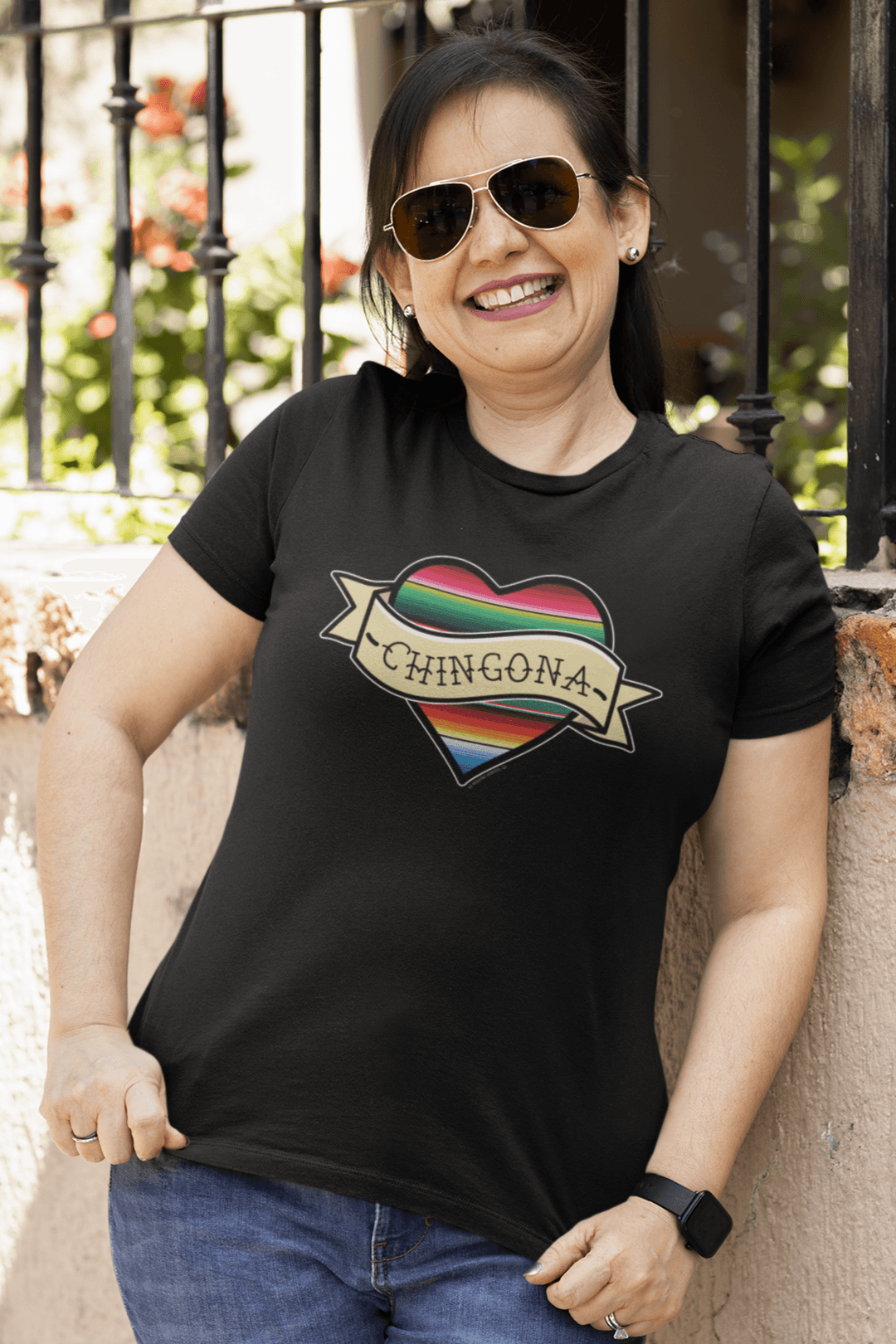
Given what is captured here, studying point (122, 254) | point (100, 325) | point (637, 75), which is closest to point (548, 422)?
point (637, 75)

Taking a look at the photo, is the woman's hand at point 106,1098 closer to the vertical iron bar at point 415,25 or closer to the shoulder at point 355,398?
the shoulder at point 355,398

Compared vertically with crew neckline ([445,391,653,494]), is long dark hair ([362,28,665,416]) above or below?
above

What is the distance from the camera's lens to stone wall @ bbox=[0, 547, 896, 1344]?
5.00 ft

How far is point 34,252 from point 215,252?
39 centimetres

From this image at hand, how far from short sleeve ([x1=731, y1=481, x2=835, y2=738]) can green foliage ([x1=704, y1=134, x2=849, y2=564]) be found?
289 centimetres

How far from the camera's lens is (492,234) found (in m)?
1.48

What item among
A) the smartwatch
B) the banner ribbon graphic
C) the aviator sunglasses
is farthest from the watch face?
the aviator sunglasses

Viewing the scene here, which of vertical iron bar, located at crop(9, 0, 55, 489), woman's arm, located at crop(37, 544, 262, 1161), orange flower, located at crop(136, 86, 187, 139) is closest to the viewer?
woman's arm, located at crop(37, 544, 262, 1161)

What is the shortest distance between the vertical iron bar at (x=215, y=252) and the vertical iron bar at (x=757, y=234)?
0.83m

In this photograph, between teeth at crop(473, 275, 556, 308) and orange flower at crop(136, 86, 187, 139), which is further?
orange flower at crop(136, 86, 187, 139)

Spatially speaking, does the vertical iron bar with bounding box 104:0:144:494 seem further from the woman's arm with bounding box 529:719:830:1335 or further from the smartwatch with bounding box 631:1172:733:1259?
the smartwatch with bounding box 631:1172:733:1259

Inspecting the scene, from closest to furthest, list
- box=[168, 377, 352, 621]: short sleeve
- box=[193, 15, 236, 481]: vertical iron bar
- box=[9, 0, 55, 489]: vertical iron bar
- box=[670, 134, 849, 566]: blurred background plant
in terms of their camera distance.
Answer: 1. box=[168, 377, 352, 621]: short sleeve
2. box=[193, 15, 236, 481]: vertical iron bar
3. box=[9, 0, 55, 489]: vertical iron bar
4. box=[670, 134, 849, 566]: blurred background plant

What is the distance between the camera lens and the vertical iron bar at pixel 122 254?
7.18 ft

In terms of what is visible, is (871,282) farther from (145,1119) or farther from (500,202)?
(145,1119)
